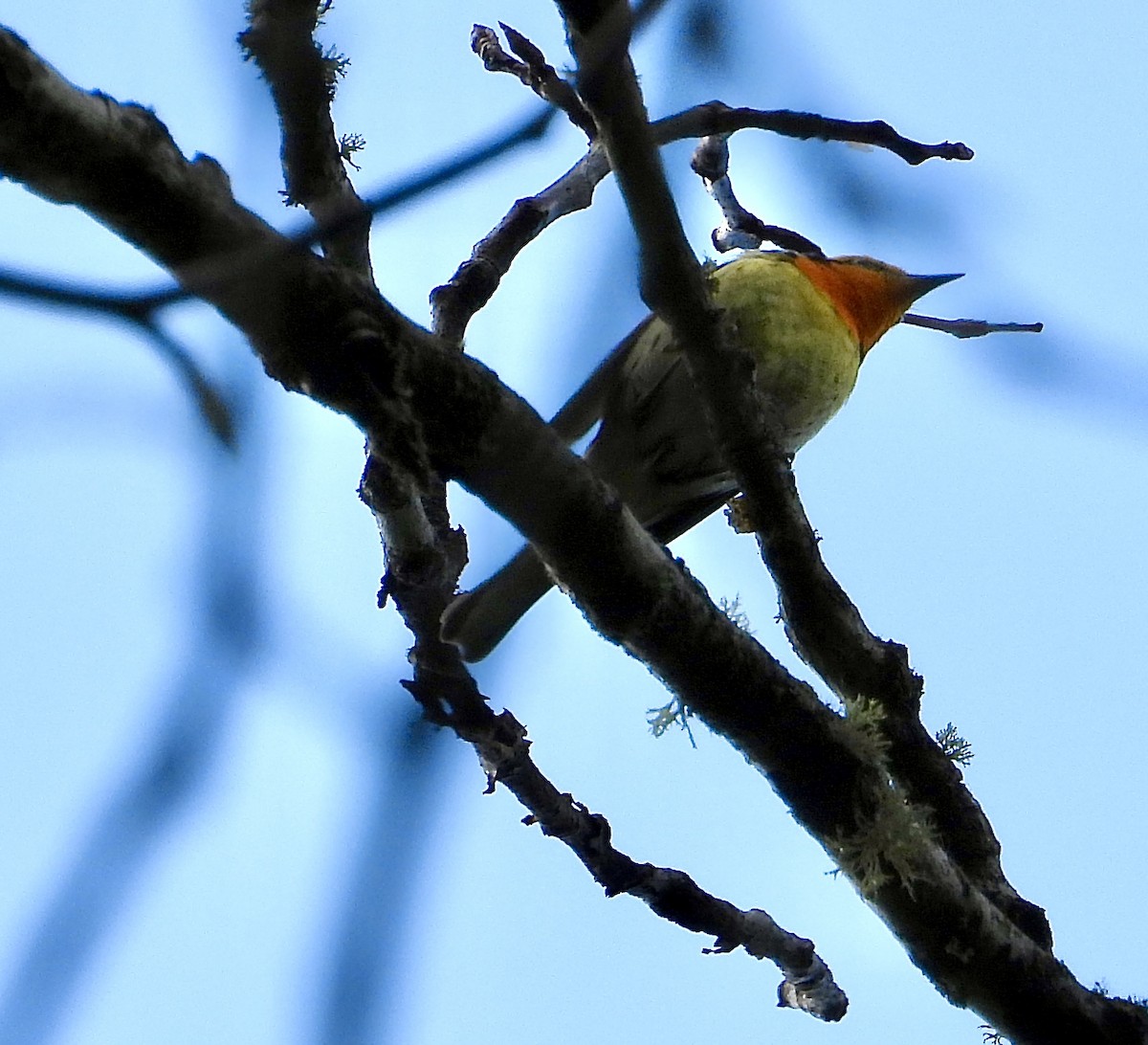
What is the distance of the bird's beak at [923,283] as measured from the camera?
5434 millimetres

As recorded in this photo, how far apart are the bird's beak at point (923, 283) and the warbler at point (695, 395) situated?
0.67m

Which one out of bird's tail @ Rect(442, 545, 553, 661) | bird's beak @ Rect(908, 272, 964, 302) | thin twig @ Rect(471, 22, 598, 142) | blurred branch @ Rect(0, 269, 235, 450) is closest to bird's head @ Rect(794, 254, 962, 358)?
bird's beak @ Rect(908, 272, 964, 302)

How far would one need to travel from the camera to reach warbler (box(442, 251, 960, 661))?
446 cm

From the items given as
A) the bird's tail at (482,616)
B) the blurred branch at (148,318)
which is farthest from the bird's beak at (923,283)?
the blurred branch at (148,318)

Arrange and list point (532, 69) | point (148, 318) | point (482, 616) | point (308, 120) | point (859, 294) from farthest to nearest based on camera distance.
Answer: point (859, 294)
point (482, 616)
point (532, 69)
point (308, 120)
point (148, 318)

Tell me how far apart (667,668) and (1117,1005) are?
1.27 metres

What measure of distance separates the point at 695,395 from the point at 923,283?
1712mm

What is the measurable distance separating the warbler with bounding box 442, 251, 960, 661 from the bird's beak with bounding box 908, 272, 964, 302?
671 millimetres

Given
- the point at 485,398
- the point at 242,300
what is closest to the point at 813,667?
the point at 485,398

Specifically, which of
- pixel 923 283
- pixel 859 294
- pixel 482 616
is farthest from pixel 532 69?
pixel 923 283

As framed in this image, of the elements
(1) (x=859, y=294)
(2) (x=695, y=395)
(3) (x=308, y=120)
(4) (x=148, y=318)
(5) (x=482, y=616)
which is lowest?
(4) (x=148, y=318)

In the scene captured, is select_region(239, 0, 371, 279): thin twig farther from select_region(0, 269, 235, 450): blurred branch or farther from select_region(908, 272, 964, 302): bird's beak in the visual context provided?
select_region(908, 272, 964, 302): bird's beak

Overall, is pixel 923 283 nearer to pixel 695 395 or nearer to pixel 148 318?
pixel 695 395

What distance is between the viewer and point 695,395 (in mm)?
4309
